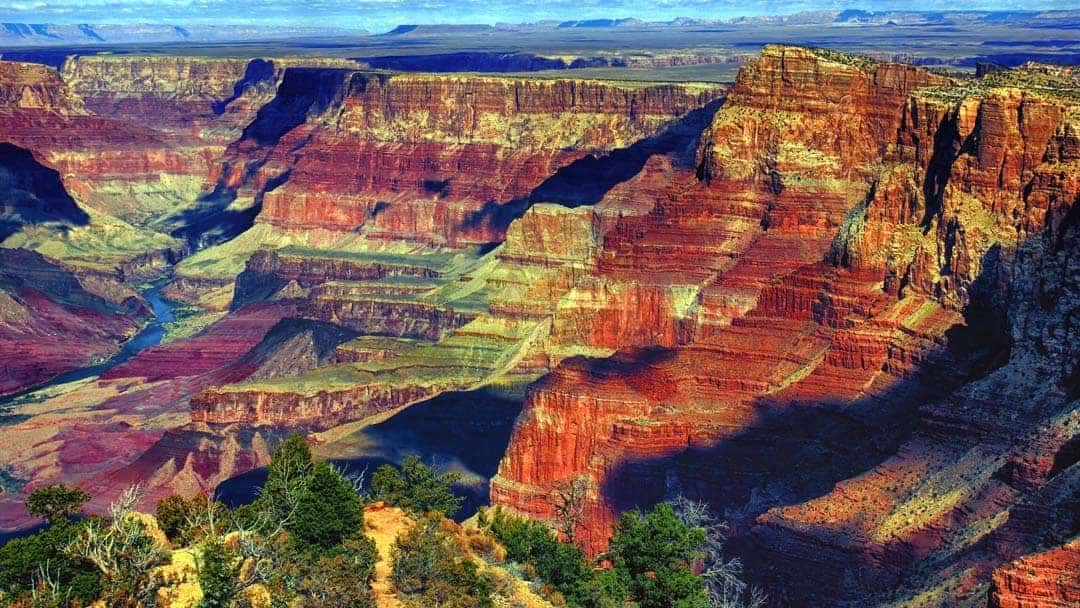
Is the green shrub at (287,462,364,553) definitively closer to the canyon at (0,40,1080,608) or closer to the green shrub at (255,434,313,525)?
the green shrub at (255,434,313,525)

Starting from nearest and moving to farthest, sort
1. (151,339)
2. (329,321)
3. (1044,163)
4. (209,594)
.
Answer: (209,594), (1044,163), (329,321), (151,339)

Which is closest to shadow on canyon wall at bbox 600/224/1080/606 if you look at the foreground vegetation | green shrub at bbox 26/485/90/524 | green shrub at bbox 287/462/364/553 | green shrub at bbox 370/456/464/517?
the foreground vegetation

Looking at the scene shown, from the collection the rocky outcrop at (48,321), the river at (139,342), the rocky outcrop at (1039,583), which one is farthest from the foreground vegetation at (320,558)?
the rocky outcrop at (48,321)

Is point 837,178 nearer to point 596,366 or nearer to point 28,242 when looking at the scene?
point 596,366

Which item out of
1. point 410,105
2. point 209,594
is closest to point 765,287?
point 209,594

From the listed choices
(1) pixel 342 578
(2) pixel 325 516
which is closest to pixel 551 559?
(2) pixel 325 516

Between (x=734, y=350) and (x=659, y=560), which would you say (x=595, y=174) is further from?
(x=659, y=560)
